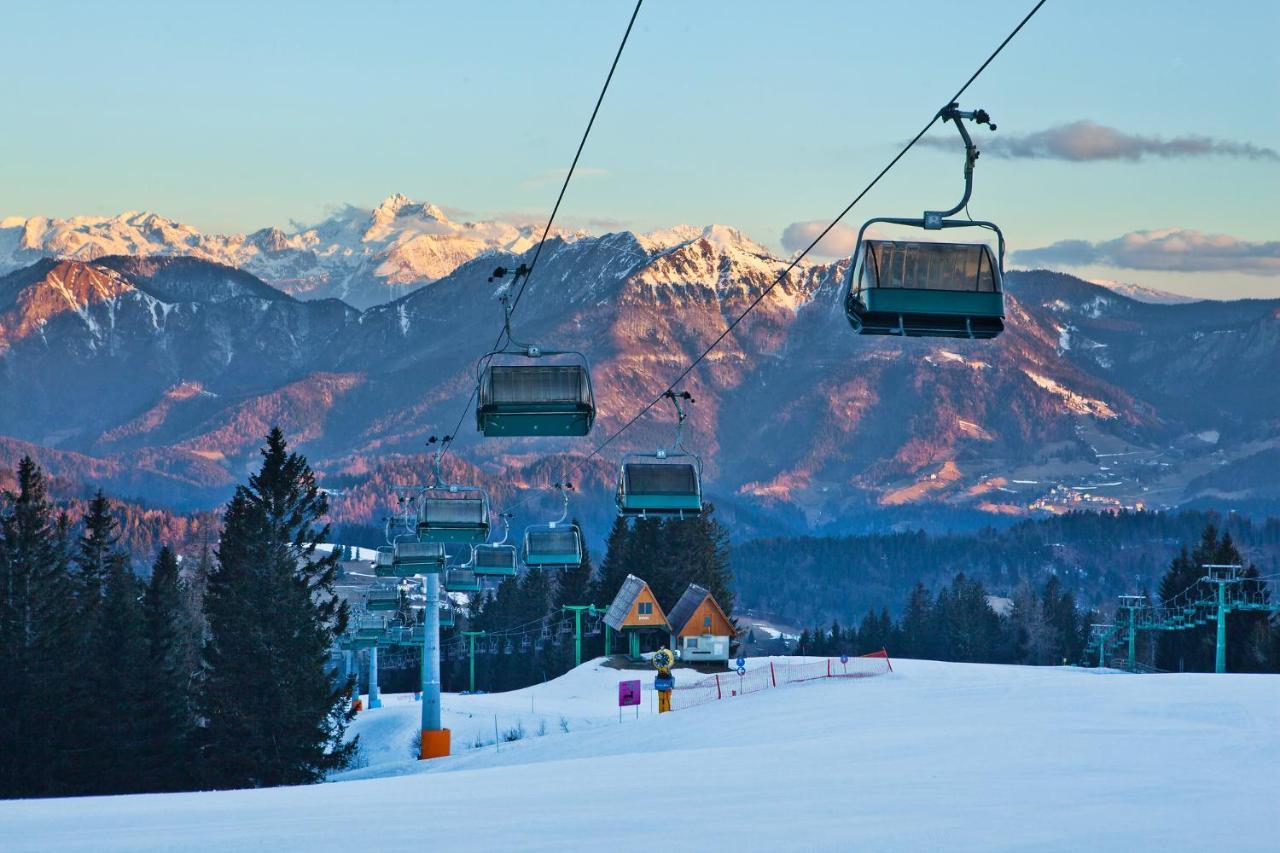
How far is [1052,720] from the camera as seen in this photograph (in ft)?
103

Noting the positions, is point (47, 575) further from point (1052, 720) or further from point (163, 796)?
point (1052, 720)

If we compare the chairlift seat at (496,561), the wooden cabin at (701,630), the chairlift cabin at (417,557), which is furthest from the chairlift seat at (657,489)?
the wooden cabin at (701,630)

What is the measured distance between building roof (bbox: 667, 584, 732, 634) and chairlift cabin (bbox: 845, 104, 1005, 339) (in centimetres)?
8127

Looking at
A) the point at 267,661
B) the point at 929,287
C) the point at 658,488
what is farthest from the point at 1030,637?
the point at 929,287

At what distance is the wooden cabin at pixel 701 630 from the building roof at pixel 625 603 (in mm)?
2058

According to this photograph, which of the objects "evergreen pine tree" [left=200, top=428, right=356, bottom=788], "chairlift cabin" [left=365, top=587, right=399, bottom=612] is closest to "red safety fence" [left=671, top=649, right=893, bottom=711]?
"evergreen pine tree" [left=200, top=428, right=356, bottom=788]

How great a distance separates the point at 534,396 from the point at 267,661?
3063cm

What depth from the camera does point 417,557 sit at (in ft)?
203

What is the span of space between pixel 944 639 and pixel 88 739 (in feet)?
398

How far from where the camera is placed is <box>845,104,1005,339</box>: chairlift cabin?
1870 centimetres

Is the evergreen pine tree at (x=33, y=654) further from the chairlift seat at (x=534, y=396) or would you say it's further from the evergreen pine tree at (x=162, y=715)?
the chairlift seat at (x=534, y=396)

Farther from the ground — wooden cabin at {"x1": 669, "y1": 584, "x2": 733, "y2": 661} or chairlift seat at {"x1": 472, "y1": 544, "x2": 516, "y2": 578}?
chairlift seat at {"x1": 472, "y1": 544, "x2": 516, "y2": 578}

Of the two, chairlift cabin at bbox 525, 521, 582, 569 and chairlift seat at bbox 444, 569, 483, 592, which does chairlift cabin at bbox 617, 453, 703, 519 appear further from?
chairlift seat at bbox 444, 569, 483, 592

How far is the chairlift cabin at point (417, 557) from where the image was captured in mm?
60406
